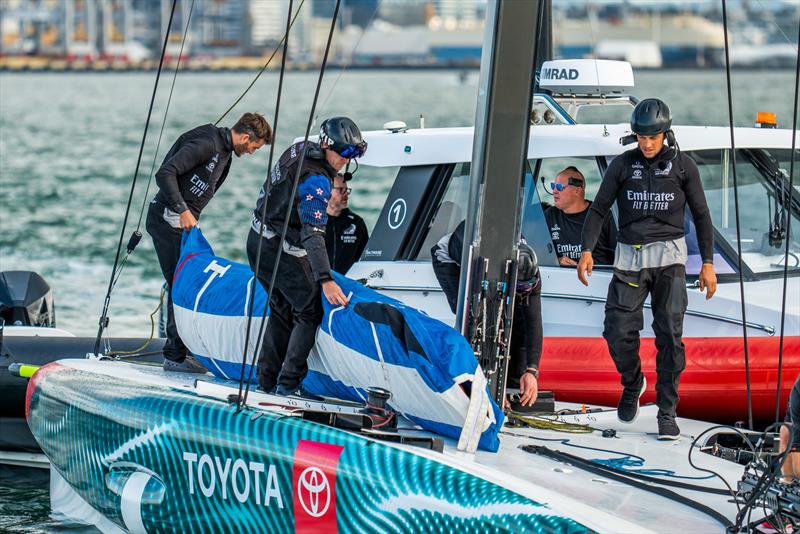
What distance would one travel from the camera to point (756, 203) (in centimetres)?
980

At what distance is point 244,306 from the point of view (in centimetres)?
813

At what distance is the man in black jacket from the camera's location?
8.50m

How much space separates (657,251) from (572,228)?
172 centimetres

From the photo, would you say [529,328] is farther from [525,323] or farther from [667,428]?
[667,428]

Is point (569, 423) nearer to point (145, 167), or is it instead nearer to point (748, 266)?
point (748, 266)

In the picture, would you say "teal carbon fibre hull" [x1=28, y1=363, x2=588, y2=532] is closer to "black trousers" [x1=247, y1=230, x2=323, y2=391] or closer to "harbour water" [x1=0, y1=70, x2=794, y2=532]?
"black trousers" [x1=247, y1=230, x2=323, y2=391]

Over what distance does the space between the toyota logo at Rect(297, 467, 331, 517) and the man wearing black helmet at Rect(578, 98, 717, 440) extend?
1.97 m

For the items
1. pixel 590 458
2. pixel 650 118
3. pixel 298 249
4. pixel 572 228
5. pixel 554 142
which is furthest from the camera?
pixel 554 142

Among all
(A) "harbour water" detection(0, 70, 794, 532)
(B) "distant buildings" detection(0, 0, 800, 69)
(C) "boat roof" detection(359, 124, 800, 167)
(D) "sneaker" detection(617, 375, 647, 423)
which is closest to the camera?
(D) "sneaker" detection(617, 375, 647, 423)

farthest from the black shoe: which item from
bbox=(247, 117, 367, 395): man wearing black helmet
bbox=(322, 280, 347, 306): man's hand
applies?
bbox=(322, 280, 347, 306): man's hand

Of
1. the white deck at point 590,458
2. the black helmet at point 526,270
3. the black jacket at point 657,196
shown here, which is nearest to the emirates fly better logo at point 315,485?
the white deck at point 590,458

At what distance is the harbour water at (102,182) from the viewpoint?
1600cm

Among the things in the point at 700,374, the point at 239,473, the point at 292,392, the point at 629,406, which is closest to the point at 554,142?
the point at 700,374

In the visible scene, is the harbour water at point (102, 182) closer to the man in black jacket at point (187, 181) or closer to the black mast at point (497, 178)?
the man in black jacket at point (187, 181)
